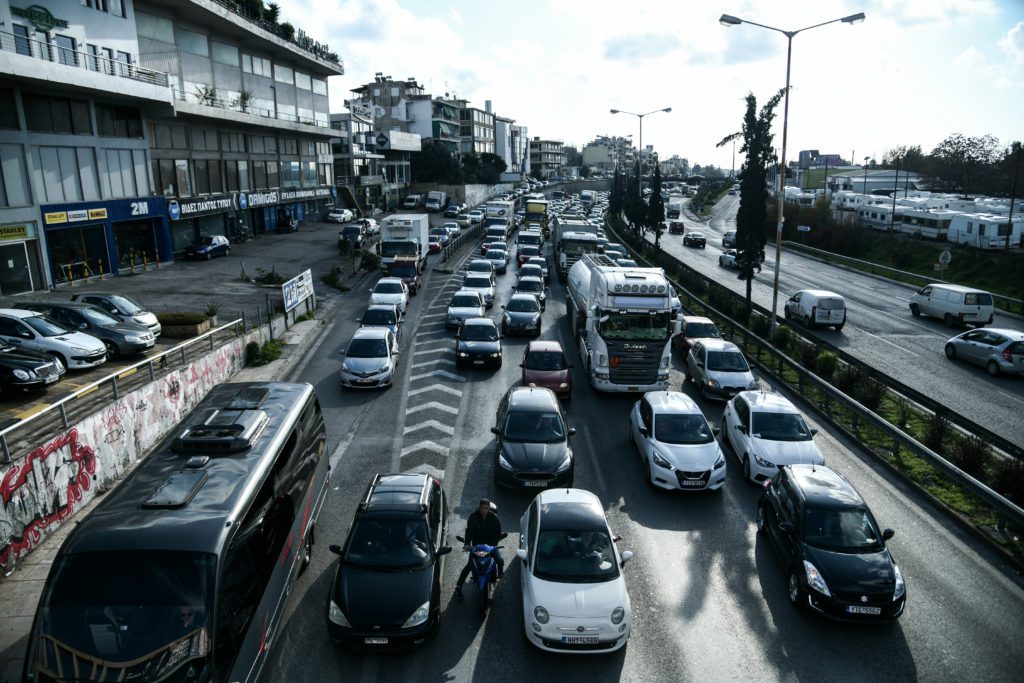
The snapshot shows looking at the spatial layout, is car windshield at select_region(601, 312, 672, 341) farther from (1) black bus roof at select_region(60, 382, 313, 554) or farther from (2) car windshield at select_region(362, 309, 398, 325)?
(1) black bus roof at select_region(60, 382, 313, 554)

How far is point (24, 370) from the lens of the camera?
53.7 ft

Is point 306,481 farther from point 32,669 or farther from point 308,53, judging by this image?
point 308,53

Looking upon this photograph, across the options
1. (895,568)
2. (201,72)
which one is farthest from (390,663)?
(201,72)

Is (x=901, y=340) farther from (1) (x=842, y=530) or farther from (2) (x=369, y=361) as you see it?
(2) (x=369, y=361)

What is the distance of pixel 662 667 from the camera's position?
9242 millimetres

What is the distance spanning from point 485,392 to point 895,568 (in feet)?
43.7

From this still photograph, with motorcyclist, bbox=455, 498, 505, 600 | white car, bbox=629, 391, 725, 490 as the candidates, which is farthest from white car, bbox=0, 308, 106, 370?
white car, bbox=629, 391, 725, 490

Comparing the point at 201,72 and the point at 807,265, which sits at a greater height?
the point at 201,72

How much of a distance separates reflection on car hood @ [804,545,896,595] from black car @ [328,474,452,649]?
19.2 ft

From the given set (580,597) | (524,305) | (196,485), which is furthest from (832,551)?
(524,305)

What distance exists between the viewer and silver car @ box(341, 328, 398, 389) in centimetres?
2109

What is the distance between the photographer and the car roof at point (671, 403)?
51.7 feet

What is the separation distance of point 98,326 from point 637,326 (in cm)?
1678

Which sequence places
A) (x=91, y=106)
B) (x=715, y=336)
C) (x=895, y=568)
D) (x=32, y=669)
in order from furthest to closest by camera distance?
(x=91, y=106), (x=715, y=336), (x=895, y=568), (x=32, y=669)
